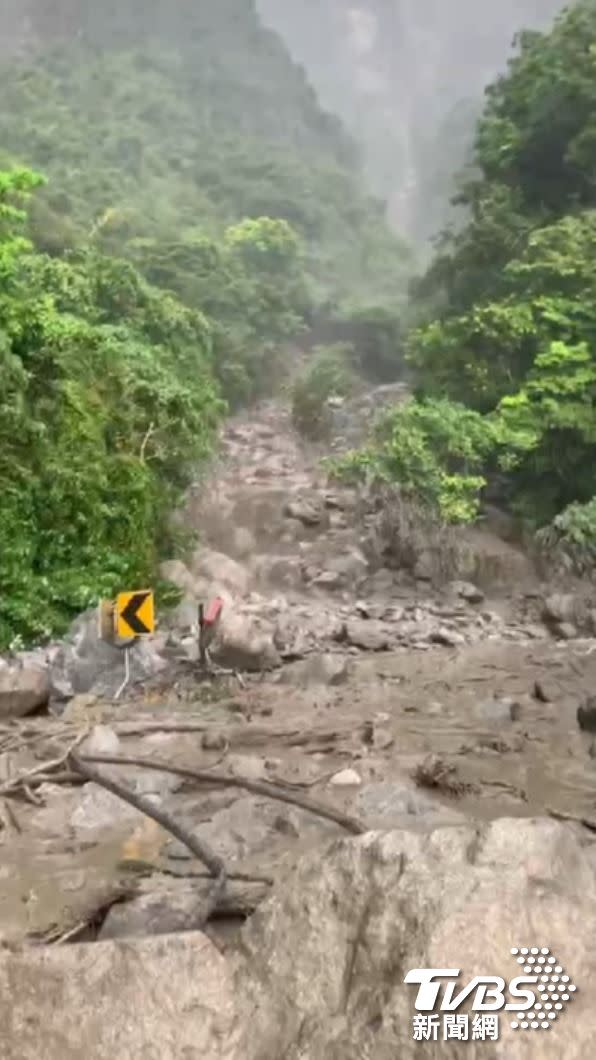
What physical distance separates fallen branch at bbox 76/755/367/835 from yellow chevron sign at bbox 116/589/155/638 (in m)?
2.08

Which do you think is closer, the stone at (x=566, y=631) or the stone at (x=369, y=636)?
the stone at (x=369, y=636)

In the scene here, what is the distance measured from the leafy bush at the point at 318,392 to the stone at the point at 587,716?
12.1 metres

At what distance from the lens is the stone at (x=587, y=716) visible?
631cm

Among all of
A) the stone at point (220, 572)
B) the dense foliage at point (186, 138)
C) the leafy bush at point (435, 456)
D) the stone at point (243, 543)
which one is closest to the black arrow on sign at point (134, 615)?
the stone at point (220, 572)

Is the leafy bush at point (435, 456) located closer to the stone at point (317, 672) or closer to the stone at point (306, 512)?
the stone at point (306, 512)

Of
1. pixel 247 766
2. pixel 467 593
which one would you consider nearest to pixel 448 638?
pixel 467 593

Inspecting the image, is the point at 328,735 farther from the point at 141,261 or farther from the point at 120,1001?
the point at 141,261

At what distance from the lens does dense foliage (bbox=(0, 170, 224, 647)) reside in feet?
26.8

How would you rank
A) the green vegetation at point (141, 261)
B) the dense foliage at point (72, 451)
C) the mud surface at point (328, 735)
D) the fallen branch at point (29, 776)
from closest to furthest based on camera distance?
1. the mud surface at point (328, 735)
2. the fallen branch at point (29, 776)
3. the dense foliage at point (72, 451)
4. the green vegetation at point (141, 261)

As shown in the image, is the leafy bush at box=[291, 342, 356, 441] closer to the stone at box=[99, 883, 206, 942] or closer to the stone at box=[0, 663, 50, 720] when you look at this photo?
the stone at box=[0, 663, 50, 720]

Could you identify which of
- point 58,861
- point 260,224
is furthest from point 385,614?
point 260,224

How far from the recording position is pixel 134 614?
23.4ft

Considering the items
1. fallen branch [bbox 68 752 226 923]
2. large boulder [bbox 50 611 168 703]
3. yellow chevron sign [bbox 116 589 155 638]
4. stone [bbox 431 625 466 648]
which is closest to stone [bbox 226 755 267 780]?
fallen branch [bbox 68 752 226 923]

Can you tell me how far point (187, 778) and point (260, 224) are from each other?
72.0ft
